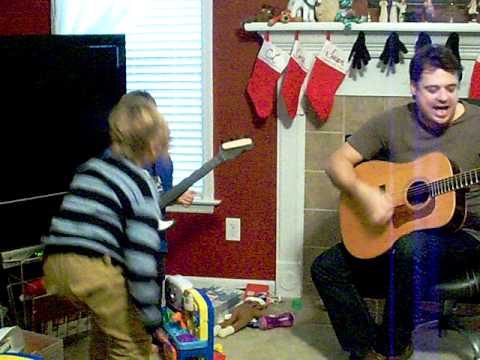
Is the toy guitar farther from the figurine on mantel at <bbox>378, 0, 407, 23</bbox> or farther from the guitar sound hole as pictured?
the figurine on mantel at <bbox>378, 0, 407, 23</bbox>

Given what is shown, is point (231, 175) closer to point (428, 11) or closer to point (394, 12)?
point (394, 12)

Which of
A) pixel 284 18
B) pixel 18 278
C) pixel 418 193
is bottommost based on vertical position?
pixel 18 278

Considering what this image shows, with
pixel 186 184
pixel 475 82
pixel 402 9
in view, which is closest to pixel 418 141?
pixel 475 82

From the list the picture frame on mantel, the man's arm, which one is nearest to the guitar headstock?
the man's arm

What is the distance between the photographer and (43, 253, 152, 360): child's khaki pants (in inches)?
88.4

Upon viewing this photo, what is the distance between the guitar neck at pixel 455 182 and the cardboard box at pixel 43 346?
1.41m

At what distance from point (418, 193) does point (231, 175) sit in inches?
47.2

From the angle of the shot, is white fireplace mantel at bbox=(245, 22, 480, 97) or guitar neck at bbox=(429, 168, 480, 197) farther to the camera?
white fireplace mantel at bbox=(245, 22, 480, 97)

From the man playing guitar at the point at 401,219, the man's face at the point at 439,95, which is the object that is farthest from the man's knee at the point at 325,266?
the man's face at the point at 439,95

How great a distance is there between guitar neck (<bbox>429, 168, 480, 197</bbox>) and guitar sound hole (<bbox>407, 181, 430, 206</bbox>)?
2cm

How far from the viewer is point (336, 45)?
341 centimetres

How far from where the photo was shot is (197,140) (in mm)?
3688

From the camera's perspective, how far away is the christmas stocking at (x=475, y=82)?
10.8ft

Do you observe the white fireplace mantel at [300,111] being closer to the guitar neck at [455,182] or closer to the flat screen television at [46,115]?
the flat screen television at [46,115]
